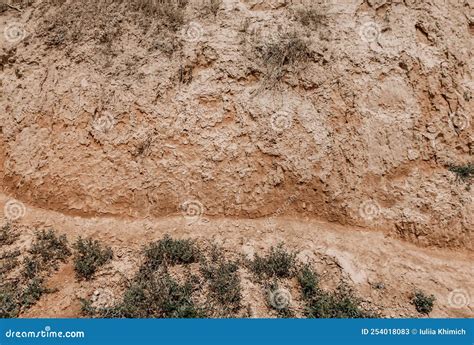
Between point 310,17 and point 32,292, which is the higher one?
point 310,17

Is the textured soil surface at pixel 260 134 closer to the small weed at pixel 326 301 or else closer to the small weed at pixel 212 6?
the small weed at pixel 212 6

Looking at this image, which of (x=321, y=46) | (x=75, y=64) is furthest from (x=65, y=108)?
(x=321, y=46)

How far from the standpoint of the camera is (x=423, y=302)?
23.0 ft

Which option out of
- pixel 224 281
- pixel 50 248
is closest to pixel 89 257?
pixel 50 248

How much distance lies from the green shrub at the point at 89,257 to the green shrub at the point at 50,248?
236 millimetres

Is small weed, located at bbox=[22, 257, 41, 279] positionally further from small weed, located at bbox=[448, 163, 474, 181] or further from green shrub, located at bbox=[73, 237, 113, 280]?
small weed, located at bbox=[448, 163, 474, 181]

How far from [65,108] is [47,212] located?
7.98ft

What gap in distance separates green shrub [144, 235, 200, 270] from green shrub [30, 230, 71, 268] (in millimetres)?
1666

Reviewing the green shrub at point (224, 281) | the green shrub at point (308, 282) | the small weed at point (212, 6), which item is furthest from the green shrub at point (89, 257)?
the small weed at point (212, 6)

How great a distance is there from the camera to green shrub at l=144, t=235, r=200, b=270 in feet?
25.0

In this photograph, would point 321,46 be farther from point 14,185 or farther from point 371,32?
point 14,185

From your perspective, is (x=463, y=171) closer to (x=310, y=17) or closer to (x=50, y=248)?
(x=310, y=17)

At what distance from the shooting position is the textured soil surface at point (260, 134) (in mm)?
8383

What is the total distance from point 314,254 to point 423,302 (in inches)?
82.1
